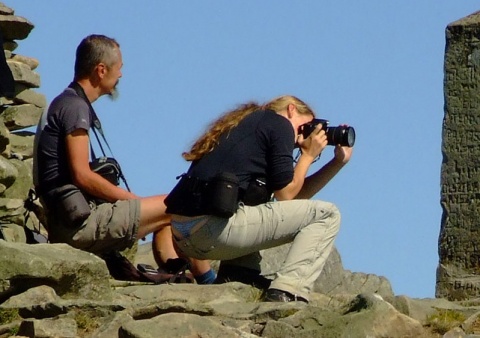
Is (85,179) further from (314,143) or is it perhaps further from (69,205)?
(314,143)

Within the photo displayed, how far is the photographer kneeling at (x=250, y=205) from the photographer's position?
886 centimetres

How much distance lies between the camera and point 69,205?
30.8 feet

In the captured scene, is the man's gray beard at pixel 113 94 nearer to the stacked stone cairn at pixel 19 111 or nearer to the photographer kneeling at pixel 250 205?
the photographer kneeling at pixel 250 205

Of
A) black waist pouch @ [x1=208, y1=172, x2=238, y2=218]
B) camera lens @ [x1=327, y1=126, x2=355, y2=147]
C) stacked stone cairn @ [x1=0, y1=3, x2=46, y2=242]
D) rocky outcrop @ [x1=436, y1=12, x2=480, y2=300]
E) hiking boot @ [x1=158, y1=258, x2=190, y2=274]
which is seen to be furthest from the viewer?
stacked stone cairn @ [x1=0, y1=3, x2=46, y2=242]

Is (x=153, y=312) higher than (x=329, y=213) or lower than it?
lower

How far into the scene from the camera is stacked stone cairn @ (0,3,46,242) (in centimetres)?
1190

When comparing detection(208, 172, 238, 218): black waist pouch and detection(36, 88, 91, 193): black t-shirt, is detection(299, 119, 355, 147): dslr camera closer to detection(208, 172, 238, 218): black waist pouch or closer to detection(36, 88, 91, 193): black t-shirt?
detection(208, 172, 238, 218): black waist pouch

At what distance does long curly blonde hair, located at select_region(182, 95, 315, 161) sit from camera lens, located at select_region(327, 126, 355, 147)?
0.54 feet

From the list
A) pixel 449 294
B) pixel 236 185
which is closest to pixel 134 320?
pixel 236 185

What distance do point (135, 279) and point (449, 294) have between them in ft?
8.07

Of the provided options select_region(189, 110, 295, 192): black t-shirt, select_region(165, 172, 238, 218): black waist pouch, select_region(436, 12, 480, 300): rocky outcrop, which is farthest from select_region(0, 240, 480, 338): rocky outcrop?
select_region(436, 12, 480, 300): rocky outcrop

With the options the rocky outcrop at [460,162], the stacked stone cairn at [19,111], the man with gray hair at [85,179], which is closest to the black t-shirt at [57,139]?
the man with gray hair at [85,179]

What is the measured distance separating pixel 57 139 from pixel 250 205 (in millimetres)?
1353

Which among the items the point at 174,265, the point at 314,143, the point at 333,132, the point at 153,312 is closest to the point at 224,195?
the point at 314,143
